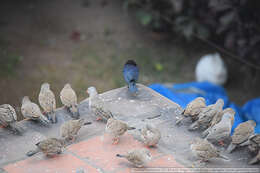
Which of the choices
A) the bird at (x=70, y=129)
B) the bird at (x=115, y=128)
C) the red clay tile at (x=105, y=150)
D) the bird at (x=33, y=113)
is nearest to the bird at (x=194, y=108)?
the red clay tile at (x=105, y=150)

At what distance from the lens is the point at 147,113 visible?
16.4 feet

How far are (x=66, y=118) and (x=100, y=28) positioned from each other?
5.97 m

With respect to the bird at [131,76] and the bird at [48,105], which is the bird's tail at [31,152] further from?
the bird at [131,76]

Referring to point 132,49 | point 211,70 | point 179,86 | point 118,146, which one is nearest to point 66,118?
point 118,146

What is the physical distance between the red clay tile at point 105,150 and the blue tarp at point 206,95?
2551 millimetres

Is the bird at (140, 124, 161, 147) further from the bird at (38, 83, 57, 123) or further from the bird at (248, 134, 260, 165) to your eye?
the bird at (38, 83, 57, 123)

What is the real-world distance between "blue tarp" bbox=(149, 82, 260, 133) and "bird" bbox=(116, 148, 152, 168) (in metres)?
2.99

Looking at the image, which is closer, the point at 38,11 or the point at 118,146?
the point at 118,146

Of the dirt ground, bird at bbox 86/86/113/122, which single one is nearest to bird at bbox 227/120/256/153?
bird at bbox 86/86/113/122

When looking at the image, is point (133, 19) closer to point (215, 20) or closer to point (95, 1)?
point (95, 1)

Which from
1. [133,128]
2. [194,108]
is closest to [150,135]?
[133,128]

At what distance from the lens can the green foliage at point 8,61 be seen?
862 cm

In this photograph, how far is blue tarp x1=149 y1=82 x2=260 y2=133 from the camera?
6920 millimetres

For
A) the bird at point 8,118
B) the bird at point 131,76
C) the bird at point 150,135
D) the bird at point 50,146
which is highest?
the bird at point 131,76
